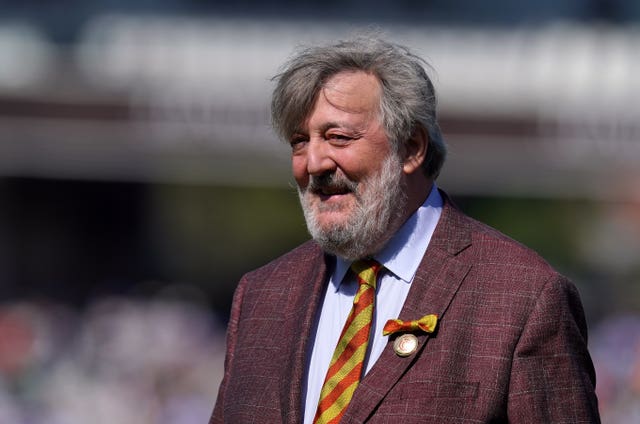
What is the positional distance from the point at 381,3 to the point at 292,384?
1971cm

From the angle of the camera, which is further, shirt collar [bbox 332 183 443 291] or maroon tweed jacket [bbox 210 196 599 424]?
shirt collar [bbox 332 183 443 291]

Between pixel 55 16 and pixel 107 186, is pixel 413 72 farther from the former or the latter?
pixel 107 186

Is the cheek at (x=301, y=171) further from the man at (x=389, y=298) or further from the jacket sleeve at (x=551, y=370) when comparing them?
the jacket sleeve at (x=551, y=370)

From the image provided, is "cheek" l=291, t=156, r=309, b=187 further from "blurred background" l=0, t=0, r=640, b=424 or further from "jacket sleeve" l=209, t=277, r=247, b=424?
"blurred background" l=0, t=0, r=640, b=424

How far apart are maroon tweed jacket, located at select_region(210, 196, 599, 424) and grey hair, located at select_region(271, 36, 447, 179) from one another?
0.25m

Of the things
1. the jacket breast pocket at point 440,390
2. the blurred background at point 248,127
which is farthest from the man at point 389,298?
the blurred background at point 248,127

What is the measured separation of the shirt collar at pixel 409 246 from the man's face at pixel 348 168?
50 mm

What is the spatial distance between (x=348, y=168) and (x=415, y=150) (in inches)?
8.6

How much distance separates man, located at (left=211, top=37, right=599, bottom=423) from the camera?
2.68m

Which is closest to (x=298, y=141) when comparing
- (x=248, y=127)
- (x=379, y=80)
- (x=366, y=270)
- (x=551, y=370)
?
(x=379, y=80)

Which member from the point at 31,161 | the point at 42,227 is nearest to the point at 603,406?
the point at 31,161

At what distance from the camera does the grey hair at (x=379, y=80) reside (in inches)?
115

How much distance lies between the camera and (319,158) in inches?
112

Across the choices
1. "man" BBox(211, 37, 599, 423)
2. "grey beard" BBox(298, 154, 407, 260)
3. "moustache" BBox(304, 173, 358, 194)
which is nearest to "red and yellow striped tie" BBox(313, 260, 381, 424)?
"man" BBox(211, 37, 599, 423)
